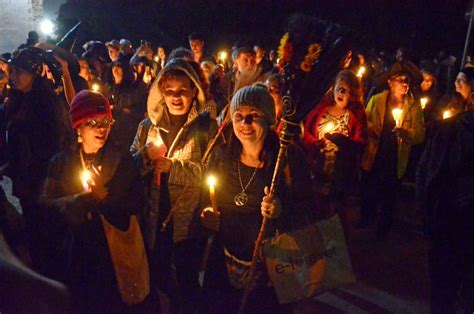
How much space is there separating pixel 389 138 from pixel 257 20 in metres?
18.5

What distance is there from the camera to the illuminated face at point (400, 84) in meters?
6.04

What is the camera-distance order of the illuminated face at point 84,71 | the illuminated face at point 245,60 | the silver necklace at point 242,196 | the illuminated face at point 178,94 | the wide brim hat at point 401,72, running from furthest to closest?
the illuminated face at point 84,71 < the illuminated face at point 245,60 < the wide brim hat at point 401,72 < the illuminated face at point 178,94 < the silver necklace at point 242,196

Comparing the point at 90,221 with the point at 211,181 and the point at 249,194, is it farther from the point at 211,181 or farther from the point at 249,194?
the point at 249,194

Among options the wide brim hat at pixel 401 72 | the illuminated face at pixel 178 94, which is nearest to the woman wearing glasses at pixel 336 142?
the wide brim hat at pixel 401 72

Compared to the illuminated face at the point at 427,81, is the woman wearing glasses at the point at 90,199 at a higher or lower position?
lower

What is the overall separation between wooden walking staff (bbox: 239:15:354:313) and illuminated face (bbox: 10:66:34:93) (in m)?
3.37

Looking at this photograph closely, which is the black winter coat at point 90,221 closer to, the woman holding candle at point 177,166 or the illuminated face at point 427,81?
the woman holding candle at point 177,166

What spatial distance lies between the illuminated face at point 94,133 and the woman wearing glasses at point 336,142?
2.62 metres

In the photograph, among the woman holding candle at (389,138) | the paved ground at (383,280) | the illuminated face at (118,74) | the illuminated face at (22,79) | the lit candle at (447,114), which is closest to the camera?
the paved ground at (383,280)

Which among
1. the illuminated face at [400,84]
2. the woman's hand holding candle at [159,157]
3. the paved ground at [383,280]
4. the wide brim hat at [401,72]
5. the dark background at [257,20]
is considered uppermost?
the dark background at [257,20]

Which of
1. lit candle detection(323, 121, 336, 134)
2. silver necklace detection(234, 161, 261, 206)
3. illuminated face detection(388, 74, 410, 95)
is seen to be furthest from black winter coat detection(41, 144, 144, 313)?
illuminated face detection(388, 74, 410, 95)

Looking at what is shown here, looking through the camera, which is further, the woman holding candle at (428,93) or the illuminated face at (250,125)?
the woman holding candle at (428,93)

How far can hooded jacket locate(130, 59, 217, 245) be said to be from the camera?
3652mm

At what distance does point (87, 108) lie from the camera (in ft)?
10.7
